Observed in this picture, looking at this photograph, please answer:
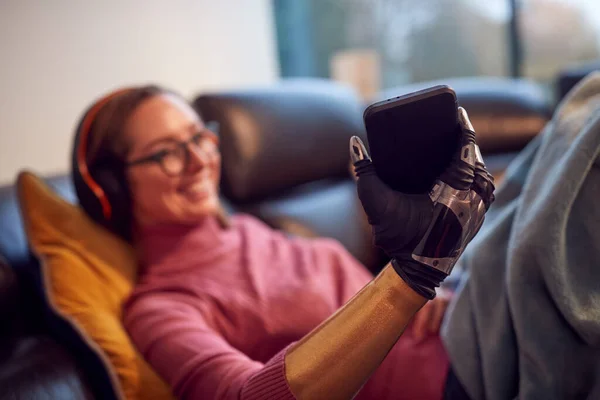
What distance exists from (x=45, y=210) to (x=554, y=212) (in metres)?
0.88

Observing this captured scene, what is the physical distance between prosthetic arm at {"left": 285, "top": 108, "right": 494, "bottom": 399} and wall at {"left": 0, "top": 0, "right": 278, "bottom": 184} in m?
1.12

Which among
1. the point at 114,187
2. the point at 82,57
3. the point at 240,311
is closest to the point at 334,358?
the point at 240,311

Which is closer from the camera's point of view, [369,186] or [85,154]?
[369,186]

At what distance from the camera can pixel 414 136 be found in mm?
658

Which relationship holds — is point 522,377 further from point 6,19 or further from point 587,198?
point 6,19

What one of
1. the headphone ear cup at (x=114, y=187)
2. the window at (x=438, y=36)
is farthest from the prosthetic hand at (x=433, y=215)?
the window at (x=438, y=36)

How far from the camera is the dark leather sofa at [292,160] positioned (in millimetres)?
1096

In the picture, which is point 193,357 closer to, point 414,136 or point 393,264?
point 393,264

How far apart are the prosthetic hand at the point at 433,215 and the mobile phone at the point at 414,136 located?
0.02 m

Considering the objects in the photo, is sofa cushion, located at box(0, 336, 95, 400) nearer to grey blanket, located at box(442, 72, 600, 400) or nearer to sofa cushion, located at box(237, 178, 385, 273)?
grey blanket, located at box(442, 72, 600, 400)

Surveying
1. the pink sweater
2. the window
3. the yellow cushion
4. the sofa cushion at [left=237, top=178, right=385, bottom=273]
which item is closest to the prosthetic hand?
the pink sweater

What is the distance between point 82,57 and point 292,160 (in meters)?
0.68

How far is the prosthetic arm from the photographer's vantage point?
2.13 feet

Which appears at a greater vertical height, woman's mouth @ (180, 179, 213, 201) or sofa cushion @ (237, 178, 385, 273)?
woman's mouth @ (180, 179, 213, 201)
